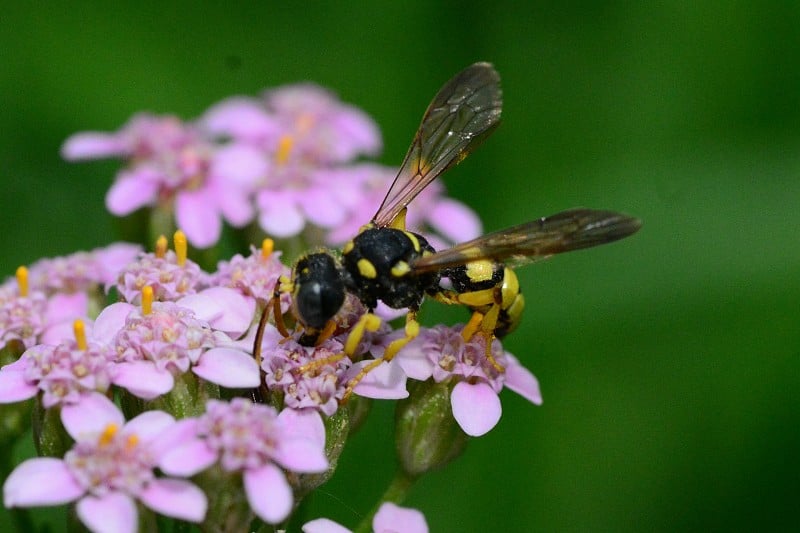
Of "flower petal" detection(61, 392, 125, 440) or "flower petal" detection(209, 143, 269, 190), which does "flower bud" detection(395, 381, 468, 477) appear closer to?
"flower petal" detection(61, 392, 125, 440)

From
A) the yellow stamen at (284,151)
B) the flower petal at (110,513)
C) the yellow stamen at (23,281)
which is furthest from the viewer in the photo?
the yellow stamen at (284,151)

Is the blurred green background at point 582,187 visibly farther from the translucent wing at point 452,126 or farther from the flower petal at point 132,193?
the translucent wing at point 452,126

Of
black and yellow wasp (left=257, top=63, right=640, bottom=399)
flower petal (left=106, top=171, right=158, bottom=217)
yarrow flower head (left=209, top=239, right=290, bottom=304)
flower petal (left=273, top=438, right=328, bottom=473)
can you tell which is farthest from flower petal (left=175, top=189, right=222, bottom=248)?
flower petal (left=273, top=438, right=328, bottom=473)

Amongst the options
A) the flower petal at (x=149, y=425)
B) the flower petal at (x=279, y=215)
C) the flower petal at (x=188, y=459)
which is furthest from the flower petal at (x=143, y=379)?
the flower petal at (x=279, y=215)

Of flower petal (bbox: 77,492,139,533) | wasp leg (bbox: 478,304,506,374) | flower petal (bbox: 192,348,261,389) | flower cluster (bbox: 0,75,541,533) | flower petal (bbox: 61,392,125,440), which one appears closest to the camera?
flower petal (bbox: 77,492,139,533)

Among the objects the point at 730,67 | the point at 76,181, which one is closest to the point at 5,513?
the point at 76,181

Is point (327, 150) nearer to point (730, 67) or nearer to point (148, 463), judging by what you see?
point (730, 67)
